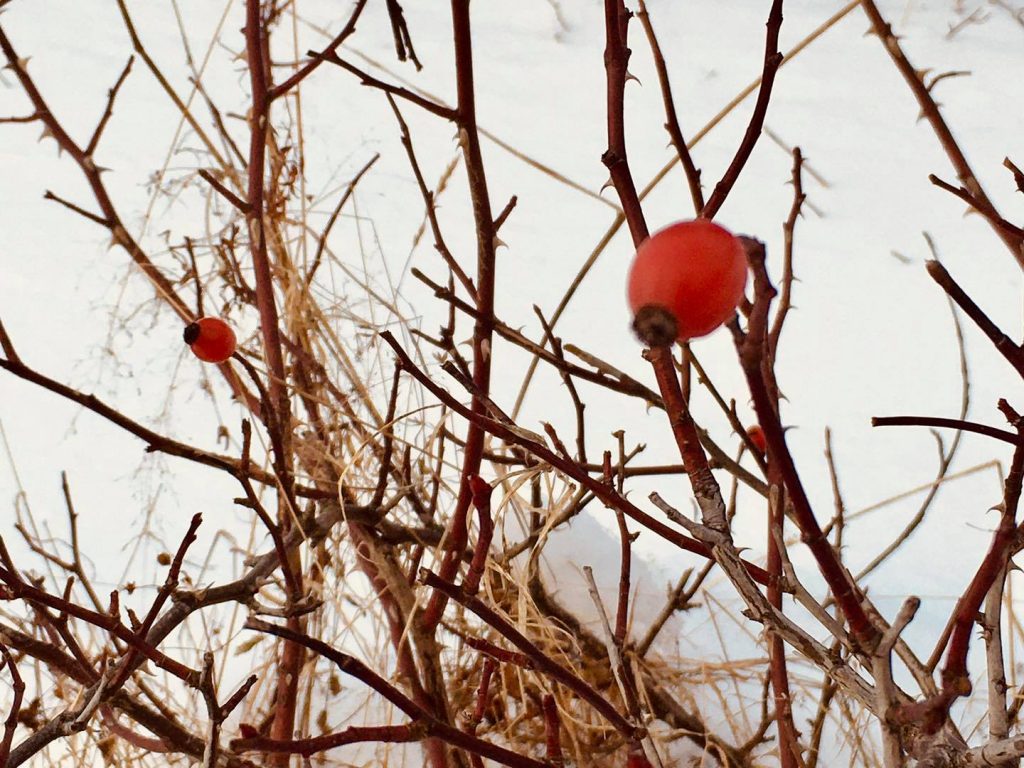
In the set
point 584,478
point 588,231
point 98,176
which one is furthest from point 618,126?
point 588,231

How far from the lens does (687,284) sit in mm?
225

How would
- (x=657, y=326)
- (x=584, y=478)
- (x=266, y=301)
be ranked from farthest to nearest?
(x=266, y=301) → (x=584, y=478) → (x=657, y=326)

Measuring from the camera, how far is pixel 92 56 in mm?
1693

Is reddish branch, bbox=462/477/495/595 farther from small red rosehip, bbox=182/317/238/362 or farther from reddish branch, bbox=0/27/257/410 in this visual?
reddish branch, bbox=0/27/257/410

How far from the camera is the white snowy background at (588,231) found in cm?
125

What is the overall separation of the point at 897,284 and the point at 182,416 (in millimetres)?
1009

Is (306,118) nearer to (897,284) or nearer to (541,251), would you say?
(541,251)

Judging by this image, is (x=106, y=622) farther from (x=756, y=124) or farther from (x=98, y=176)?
(x=98, y=176)

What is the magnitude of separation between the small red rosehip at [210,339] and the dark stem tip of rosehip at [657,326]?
1.49 feet

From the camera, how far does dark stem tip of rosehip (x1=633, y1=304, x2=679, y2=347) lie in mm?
222

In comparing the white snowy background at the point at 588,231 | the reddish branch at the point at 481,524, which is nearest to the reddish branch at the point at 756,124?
the reddish branch at the point at 481,524

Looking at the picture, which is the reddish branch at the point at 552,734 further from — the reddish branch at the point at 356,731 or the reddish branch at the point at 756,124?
the reddish branch at the point at 756,124

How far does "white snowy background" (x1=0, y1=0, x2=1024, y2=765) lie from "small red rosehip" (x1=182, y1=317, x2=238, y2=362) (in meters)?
0.52

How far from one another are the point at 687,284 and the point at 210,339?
47cm
